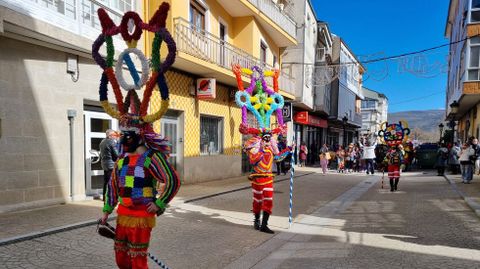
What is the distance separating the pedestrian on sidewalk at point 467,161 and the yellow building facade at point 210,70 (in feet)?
26.9

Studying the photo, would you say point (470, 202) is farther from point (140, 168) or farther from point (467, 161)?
point (140, 168)

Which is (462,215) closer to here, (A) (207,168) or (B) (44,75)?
(A) (207,168)

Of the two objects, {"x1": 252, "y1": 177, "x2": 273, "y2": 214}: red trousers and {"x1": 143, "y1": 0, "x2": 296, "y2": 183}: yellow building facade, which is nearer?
{"x1": 252, "y1": 177, "x2": 273, "y2": 214}: red trousers

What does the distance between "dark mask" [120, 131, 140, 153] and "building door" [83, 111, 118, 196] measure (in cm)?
607

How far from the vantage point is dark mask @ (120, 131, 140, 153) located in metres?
3.07

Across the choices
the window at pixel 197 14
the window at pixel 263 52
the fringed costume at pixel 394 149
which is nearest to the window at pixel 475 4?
the fringed costume at pixel 394 149

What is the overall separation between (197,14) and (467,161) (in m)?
11.5

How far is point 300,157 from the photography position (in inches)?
844

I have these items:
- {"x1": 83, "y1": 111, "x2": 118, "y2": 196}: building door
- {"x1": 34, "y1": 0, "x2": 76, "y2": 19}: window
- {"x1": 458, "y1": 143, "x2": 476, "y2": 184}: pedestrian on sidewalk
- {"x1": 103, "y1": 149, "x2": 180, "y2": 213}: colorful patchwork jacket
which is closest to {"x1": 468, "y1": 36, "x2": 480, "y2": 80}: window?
{"x1": 458, "y1": 143, "x2": 476, "y2": 184}: pedestrian on sidewalk

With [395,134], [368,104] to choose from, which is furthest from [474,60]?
[368,104]

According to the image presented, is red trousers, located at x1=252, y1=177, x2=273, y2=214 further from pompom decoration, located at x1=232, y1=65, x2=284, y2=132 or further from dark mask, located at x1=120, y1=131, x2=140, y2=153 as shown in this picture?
dark mask, located at x1=120, y1=131, x2=140, y2=153

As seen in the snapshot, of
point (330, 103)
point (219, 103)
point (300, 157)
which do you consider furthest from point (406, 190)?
point (330, 103)

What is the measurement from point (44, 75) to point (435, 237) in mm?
8481

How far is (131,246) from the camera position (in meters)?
3.00
